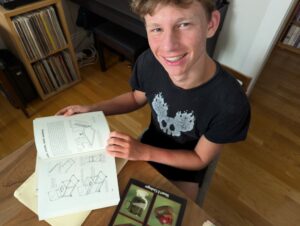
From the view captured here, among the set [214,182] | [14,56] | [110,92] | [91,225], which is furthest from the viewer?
[110,92]

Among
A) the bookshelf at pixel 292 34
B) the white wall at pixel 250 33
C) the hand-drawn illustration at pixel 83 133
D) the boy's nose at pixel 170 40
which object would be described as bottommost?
the bookshelf at pixel 292 34

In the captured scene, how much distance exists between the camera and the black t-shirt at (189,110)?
618 mm

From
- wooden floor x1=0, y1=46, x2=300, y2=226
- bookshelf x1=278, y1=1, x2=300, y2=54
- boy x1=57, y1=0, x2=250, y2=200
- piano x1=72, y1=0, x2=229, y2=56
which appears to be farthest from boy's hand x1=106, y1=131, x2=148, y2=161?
bookshelf x1=278, y1=1, x2=300, y2=54

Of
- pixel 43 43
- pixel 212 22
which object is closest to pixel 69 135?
pixel 212 22

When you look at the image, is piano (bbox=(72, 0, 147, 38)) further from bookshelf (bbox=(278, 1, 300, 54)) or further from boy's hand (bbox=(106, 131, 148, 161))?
bookshelf (bbox=(278, 1, 300, 54))

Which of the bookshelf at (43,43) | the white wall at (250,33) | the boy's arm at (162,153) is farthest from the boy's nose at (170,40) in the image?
the bookshelf at (43,43)

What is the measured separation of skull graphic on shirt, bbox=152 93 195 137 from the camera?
71 centimetres

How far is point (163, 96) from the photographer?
2.41 feet

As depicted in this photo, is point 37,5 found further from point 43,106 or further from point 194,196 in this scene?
point 194,196

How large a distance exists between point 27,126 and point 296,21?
2.64 meters

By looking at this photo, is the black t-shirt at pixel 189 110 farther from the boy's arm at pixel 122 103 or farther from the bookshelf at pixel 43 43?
the bookshelf at pixel 43 43

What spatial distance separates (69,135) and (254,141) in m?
1.33

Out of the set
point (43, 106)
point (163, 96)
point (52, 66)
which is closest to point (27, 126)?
point (43, 106)

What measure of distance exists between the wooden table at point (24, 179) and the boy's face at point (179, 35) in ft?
0.95
